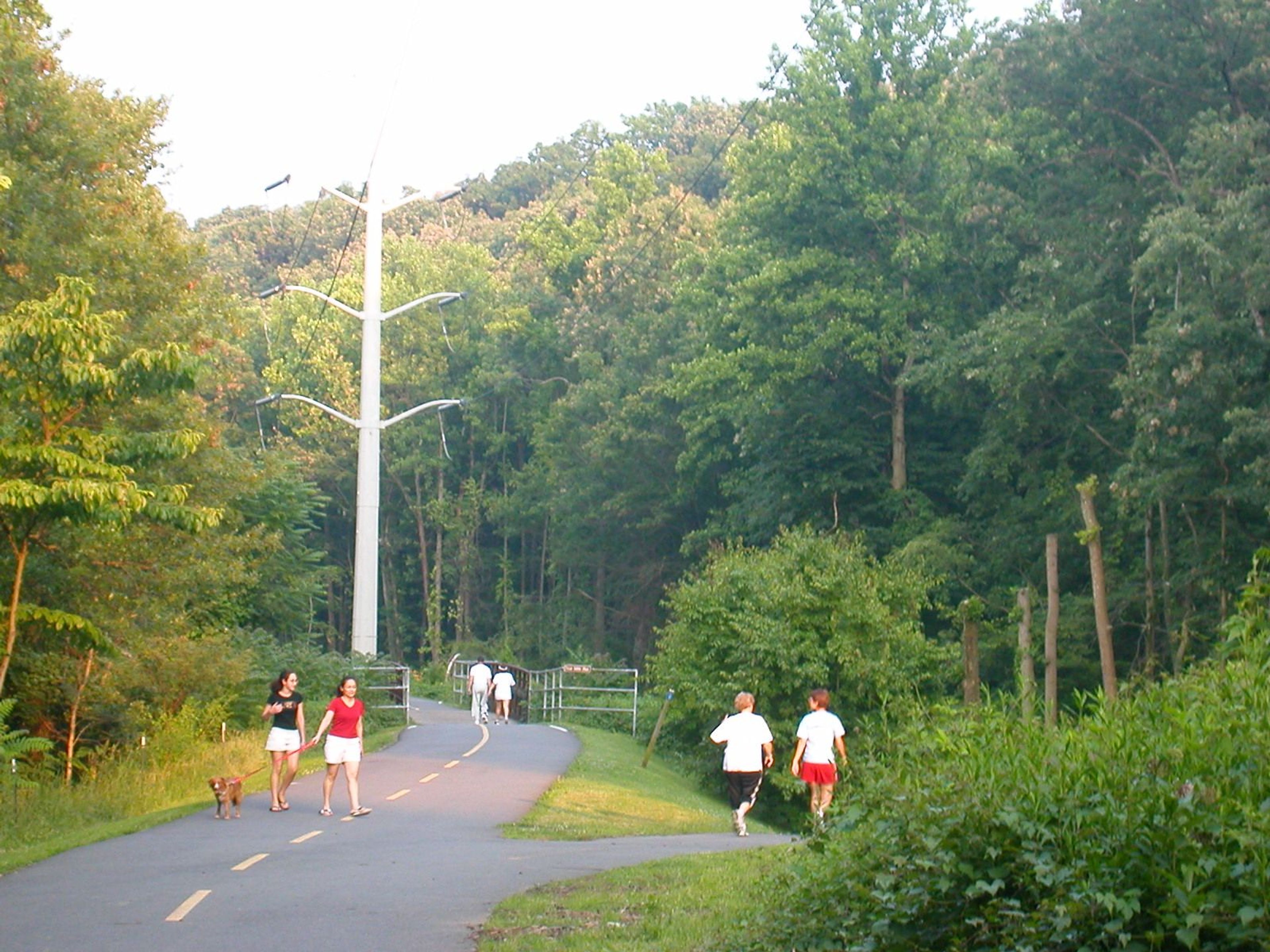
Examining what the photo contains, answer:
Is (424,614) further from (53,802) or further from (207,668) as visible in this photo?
(53,802)

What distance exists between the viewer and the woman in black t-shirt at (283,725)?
2028 cm

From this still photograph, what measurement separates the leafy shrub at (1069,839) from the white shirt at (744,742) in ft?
27.6

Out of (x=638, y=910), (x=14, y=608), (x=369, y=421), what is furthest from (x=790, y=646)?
(x=638, y=910)

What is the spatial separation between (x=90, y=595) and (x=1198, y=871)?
70.5 feet

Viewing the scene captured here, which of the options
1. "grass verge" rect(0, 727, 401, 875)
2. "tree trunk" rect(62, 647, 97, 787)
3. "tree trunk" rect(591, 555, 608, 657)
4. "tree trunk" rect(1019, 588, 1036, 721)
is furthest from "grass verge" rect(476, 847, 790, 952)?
"tree trunk" rect(591, 555, 608, 657)

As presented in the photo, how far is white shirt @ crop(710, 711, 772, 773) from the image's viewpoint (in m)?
18.5

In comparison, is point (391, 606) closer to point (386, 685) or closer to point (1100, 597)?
point (386, 685)

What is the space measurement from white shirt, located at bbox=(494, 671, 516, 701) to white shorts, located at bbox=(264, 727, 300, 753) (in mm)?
23774

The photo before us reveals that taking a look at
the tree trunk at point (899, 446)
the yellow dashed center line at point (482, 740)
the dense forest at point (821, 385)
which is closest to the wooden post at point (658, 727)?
the dense forest at point (821, 385)

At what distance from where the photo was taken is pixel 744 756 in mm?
18547

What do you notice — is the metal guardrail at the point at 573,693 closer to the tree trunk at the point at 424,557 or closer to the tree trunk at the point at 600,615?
the tree trunk at the point at 600,615

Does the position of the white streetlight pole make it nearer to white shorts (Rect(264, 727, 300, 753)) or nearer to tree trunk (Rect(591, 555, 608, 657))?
white shorts (Rect(264, 727, 300, 753))

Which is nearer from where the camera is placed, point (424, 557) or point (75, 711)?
point (75, 711)

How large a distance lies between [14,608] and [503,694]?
2490 centimetres
